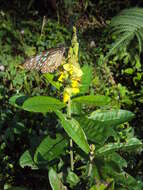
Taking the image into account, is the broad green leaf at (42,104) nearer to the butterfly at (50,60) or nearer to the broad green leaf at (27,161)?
the butterfly at (50,60)

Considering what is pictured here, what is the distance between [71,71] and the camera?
1562 millimetres

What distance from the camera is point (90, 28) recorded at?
3896mm

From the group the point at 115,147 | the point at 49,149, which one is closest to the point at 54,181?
the point at 49,149

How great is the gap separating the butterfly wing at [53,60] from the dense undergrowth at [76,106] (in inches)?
6.4

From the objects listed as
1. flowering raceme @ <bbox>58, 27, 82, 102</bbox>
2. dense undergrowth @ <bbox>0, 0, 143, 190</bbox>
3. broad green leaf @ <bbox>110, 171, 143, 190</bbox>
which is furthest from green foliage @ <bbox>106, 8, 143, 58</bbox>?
flowering raceme @ <bbox>58, 27, 82, 102</bbox>

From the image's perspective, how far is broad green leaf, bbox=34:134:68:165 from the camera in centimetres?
183

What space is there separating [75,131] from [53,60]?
0.39 meters

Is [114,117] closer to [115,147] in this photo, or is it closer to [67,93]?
[115,147]

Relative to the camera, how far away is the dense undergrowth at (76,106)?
1.86 m

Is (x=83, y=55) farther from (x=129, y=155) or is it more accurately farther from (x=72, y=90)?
(x=72, y=90)

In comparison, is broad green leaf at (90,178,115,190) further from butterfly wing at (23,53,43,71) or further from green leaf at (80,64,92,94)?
butterfly wing at (23,53,43,71)

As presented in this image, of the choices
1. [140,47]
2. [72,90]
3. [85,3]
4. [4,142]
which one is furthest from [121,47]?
[72,90]

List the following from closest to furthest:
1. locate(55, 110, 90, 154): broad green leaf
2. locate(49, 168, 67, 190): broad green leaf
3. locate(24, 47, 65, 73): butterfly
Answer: locate(24, 47, 65, 73): butterfly, locate(55, 110, 90, 154): broad green leaf, locate(49, 168, 67, 190): broad green leaf

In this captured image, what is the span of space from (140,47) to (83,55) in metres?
0.52
